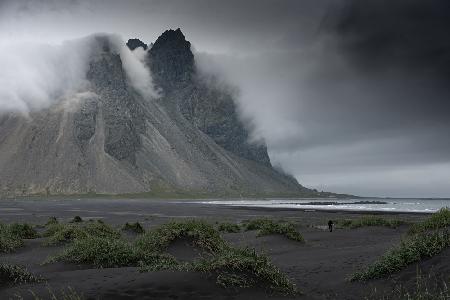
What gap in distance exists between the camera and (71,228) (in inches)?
1341

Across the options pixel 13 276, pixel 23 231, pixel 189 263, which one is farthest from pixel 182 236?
pixel 23 231

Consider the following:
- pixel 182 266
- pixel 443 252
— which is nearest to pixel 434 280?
pixel 443 252

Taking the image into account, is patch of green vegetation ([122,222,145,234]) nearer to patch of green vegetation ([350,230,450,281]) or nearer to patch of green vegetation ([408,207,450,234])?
patch of green vegetation ([408,207,450,234])

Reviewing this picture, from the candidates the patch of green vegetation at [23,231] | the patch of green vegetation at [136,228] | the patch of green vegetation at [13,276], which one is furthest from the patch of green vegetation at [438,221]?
the patch of green vegetation at [23,231]

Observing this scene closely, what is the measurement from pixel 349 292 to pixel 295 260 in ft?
28.7

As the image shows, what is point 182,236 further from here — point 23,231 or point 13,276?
point 23,231

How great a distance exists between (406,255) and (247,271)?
669 centimetres

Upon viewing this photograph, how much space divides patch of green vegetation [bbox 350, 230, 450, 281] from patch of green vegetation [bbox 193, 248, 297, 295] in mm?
4035

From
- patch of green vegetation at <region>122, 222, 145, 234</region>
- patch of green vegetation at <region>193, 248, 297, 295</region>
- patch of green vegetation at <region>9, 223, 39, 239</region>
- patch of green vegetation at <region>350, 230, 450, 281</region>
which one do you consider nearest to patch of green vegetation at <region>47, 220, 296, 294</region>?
patch of green vegetation at <region>193, 248, 297, 295</region>

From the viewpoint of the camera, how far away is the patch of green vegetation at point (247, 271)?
49.1 feet

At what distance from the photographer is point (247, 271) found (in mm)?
15445

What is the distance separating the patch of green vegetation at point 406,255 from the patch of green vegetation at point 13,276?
484 inches

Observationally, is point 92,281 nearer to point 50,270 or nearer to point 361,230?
point 50,270

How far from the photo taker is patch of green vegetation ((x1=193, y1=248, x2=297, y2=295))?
15.0 meters
